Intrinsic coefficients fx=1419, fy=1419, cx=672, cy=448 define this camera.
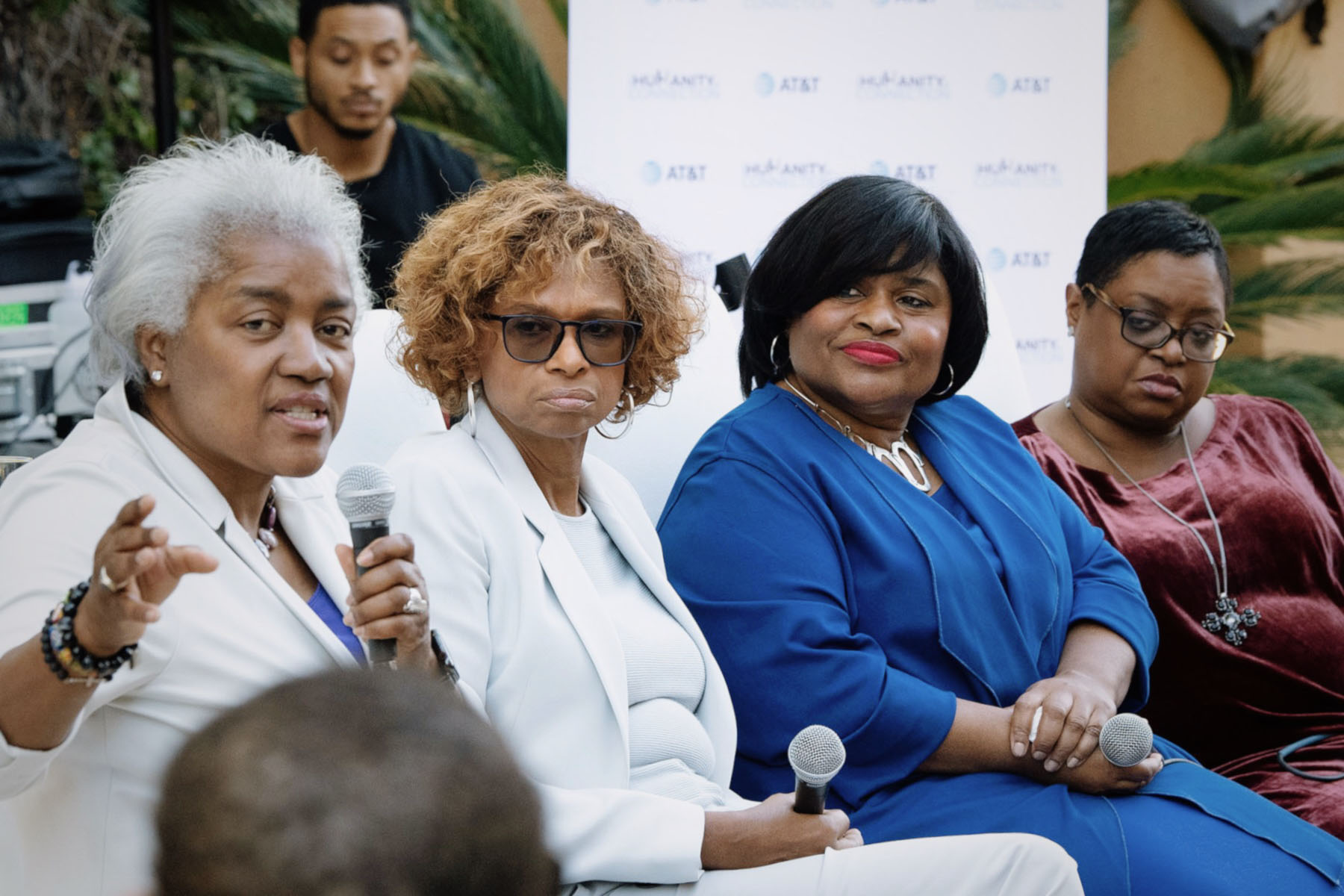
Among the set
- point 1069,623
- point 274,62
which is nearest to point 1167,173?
point 274,62

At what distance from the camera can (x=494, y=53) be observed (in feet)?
22.3

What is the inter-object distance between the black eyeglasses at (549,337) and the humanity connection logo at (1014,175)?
430cm

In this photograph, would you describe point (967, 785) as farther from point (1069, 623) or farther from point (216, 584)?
point (216, 584)

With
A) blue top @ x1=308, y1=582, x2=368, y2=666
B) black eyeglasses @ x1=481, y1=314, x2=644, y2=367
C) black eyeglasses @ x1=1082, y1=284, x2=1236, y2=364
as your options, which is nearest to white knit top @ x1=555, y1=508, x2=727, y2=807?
black eyeglasses @ x1=481, y1=314, x2=644, y2=367

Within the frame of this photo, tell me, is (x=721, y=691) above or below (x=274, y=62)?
below

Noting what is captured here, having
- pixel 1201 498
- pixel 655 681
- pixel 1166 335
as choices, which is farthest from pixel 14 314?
pixel 1201 498

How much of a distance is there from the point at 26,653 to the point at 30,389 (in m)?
3.43

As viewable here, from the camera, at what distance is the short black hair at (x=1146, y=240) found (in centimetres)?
345

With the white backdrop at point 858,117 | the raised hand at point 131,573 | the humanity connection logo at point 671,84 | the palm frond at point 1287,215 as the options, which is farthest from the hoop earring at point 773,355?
the palm frond at point 1287,215

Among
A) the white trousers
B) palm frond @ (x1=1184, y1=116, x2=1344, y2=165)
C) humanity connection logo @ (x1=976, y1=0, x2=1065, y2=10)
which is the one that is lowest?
the white trousers

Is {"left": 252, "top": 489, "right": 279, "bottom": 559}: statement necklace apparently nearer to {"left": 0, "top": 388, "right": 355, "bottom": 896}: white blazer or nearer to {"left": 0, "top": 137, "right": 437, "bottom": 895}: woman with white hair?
{"left": 0, "top": 137, "right": 437, "bottom": 895}: woman with white hair

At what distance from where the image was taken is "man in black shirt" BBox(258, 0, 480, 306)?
5.80 m

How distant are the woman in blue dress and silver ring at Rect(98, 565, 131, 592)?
1.29 m

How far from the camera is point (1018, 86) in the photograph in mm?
6445
